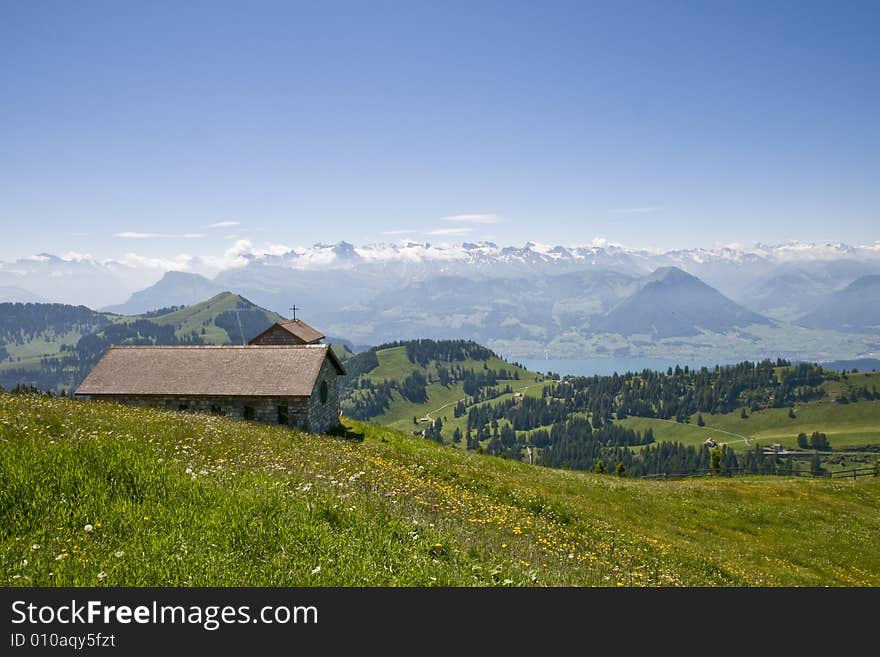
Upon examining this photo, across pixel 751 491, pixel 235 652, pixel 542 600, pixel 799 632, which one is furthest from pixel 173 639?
pixel 751 491

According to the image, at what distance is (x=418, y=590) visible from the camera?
18.2 feet

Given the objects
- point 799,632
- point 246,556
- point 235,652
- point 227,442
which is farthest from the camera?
point 227,442

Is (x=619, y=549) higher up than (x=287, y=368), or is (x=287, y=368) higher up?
(x=287, y=368)

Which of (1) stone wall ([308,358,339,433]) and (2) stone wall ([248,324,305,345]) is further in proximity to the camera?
(2) stone wall ([248,324,305,345])

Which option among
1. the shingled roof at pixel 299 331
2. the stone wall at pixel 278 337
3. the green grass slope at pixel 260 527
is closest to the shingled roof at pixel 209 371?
the stone wall at pixel 278 337

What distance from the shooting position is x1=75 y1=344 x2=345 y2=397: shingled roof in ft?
130

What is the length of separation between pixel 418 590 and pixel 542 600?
4.42 ft

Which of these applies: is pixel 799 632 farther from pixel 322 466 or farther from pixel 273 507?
pixel 322 466

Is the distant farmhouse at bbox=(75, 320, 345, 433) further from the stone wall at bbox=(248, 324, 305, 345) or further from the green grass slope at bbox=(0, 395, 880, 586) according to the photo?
the green grass slope at bbox=(0, 395, 880, 586)

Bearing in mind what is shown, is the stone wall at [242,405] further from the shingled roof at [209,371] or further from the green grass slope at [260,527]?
the green grass slope at [260,527]

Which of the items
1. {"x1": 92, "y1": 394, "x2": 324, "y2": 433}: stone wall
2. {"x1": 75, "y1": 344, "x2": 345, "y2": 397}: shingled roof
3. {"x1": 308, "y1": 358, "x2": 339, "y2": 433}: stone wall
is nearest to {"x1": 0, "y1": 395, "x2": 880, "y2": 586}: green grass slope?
{"x1": 92, "y1": 394, "x2": 324, "y2": 433}: stone wall

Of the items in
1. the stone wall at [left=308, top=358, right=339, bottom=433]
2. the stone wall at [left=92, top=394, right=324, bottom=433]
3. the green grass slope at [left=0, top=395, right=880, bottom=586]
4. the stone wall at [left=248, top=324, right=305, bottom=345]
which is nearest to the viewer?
the green grass slope at [left=0, top=395, right=880, bottom=586]

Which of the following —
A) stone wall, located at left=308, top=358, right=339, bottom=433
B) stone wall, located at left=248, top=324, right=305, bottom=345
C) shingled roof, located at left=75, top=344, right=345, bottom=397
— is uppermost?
stone wall, located at left=248, top=324, right=305, bottom=345

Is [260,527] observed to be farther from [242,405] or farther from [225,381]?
[225,381]
